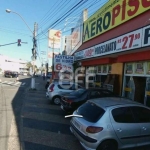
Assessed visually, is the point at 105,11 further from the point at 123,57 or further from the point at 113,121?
the point at 113,121

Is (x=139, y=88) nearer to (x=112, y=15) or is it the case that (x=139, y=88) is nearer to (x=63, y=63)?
(x=112, y=15)

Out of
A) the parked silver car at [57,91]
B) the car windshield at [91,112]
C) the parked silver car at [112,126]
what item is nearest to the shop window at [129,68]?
the parked silver car at [57,91]

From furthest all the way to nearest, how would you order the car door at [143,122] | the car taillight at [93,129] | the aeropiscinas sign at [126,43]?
1. the aeropiscinas sign at [126,43]
2. the car door at [143,122]
3. the car taillight at [93,129]

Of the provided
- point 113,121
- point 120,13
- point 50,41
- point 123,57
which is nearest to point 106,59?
point 123,57

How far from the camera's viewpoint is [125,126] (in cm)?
516

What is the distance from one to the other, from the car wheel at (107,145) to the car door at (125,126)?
0.77 feet

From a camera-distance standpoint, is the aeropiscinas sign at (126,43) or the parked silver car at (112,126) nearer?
the parked silver car at (112,126)

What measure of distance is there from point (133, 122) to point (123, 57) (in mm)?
6111

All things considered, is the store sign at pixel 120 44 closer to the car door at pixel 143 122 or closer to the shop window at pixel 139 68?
the shop window at pixel 139 68

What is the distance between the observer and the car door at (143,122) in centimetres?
541

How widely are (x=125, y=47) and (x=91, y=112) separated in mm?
4556

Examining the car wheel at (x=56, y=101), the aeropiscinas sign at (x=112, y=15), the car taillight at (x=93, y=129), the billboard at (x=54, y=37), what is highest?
the billboard at (x=54, y=37)

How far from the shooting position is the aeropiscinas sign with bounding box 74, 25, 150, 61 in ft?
24.6

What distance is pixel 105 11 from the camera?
13727 mm
